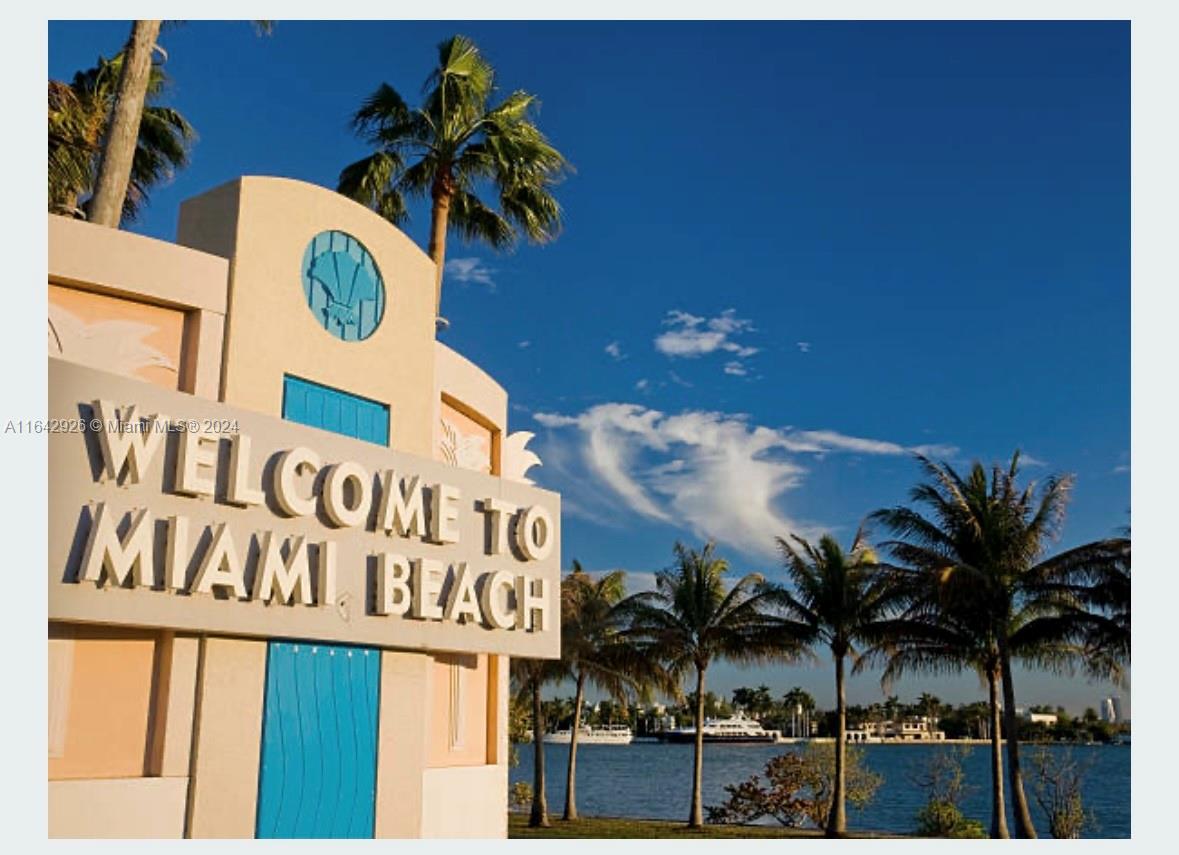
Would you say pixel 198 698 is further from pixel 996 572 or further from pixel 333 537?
pixel 996 572

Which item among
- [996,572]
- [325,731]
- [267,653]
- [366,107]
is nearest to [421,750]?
[325,731]

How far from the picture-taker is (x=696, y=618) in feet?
105

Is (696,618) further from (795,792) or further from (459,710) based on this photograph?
(459,710)

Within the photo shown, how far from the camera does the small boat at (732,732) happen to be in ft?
423

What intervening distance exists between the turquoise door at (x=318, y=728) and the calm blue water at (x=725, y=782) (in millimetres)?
21087

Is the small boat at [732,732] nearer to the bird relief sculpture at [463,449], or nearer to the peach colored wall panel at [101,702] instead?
the bird relief sculpture at [463,449]

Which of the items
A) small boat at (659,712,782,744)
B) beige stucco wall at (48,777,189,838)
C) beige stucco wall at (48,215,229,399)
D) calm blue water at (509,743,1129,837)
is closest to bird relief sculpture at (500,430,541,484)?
beige stucco wall at (48,215,229,399)

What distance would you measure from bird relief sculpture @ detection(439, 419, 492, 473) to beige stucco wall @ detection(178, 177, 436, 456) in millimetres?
786

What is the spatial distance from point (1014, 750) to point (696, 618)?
9913 mm

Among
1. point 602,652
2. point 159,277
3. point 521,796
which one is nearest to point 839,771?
point 602,652

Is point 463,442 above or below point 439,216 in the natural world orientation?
below

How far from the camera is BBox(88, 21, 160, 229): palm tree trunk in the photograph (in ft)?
44.6

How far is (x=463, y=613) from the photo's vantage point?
1255cm

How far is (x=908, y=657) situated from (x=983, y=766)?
4551 inches
